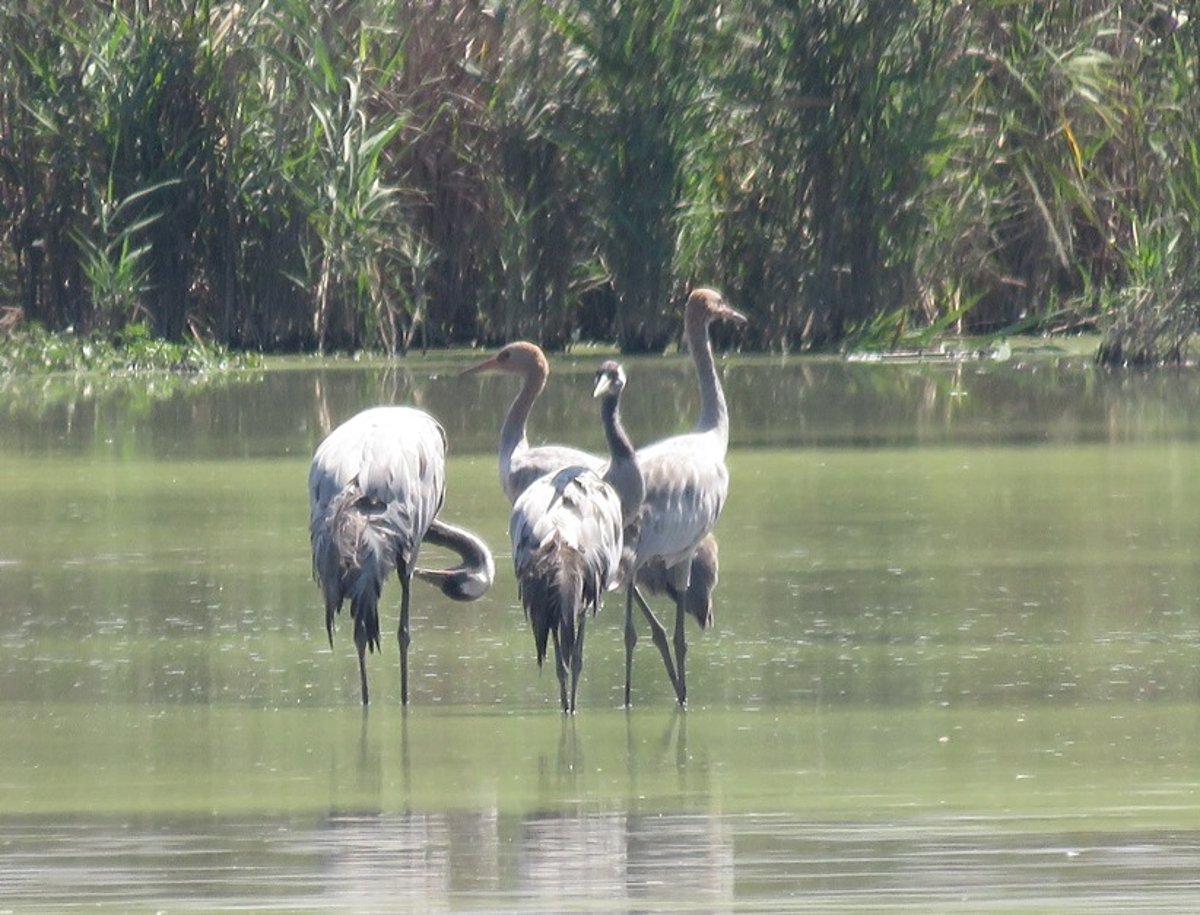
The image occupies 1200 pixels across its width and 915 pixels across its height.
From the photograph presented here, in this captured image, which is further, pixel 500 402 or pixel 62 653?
pixel 500 402

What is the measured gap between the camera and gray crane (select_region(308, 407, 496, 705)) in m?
7.28

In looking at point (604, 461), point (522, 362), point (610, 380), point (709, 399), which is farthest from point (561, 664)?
point (522, 362)

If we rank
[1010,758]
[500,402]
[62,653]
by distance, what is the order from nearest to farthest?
1. [1010,758]
2. [62,653]
3. [500,402]

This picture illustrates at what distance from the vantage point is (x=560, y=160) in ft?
62.6

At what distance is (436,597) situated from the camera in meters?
9.27

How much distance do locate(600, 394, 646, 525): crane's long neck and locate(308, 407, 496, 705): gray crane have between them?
560mm

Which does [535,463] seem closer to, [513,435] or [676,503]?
[513,435]

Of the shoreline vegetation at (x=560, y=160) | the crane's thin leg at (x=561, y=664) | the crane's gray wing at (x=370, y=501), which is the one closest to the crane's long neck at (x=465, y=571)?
the crane's gray wing at (x=370, y=501)

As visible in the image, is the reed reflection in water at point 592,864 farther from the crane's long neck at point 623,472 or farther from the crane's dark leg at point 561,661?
the crane's long neck at point 623,472

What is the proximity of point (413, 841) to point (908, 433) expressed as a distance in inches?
330

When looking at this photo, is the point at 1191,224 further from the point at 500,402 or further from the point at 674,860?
the point at 674,860

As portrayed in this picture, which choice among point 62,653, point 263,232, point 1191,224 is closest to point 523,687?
point 62,653

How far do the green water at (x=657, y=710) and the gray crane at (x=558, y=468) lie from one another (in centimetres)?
15

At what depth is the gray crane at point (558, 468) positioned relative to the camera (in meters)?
7.68
